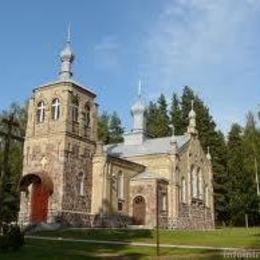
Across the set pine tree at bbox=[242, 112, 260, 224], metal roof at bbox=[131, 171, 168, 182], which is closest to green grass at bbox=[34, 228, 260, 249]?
metal roof at bbox=[131, 171, 168, 182]

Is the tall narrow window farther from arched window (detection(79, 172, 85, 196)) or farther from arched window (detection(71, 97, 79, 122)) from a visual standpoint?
arched window (detection(71, 97, 79, 122))

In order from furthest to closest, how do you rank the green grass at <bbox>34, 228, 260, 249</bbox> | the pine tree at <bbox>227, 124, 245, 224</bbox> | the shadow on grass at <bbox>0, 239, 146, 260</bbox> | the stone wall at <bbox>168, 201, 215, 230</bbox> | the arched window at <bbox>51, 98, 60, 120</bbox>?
1. the pine tree at <bbox>227, 124, 245, 224</bbox>
2. the stone wall at <bbox>168, 201, 215, 230</bbox>
3. the arched window at <bbox>51, 98, 60, 120</bbox>
4. the green grass at <bbox>34, 228, 260, 249</bbox>
5. the shadow on grass at <bbox>0, 239, 146, 260</bbox>

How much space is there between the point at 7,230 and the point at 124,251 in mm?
4983

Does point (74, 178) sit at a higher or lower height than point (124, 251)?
higher

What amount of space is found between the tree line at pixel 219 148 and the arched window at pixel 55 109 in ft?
29.6

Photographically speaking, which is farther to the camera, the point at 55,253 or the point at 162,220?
the point at 162,220

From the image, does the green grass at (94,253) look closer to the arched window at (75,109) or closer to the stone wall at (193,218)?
the arched window at (75,109)

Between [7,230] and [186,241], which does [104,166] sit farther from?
[7,230]

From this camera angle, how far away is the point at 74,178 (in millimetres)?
40344

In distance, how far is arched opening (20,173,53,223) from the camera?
39.0 m

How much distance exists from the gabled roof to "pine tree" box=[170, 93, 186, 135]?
763 inches

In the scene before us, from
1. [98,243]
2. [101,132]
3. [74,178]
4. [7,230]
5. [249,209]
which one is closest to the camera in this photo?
[7,230]

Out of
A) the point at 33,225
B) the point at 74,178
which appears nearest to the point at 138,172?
the point at 74,178

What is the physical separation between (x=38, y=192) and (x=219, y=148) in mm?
33859
